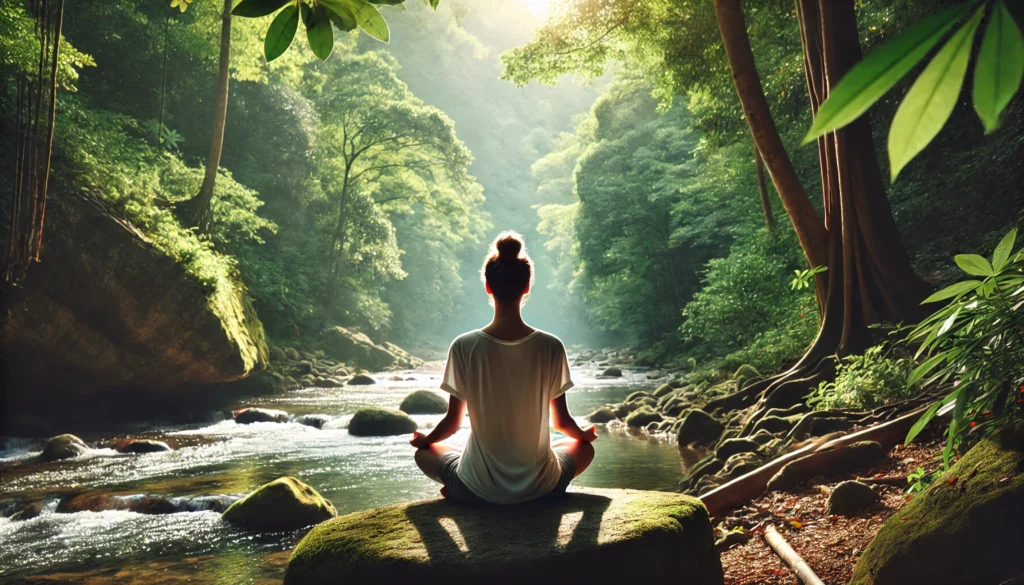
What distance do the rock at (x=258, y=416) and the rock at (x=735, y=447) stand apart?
955 cm

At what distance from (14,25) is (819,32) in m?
10.7

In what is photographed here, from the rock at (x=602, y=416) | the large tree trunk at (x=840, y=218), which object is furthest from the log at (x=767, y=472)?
the rock at (x=602, y=416)

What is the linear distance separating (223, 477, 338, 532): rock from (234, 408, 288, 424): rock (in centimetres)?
748

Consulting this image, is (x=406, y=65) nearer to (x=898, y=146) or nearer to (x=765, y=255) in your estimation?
(x=765, y=255)

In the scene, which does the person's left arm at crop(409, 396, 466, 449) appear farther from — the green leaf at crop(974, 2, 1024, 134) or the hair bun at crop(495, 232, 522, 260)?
the green leaf at crop(974, 2, 1024, 134)

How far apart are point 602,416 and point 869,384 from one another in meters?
7.01

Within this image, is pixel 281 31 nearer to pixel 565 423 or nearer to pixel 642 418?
pixel 565 423

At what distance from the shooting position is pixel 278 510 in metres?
6.84

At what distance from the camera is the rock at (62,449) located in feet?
33.2

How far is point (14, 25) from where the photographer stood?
33.0 feet

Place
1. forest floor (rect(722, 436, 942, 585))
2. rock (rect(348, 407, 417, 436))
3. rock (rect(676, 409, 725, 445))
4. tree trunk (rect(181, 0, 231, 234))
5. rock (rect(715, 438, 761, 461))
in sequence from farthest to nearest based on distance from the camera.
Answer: tree trunk (rect(181, 0, 231, 234)) → rock (rect(348, 407, 417, 436)) → rock (rect(676, 409, 725, 445)) → rock (rect(715, 438, 761, 461)) → forest floor (rect(722, 436, 942, 585))

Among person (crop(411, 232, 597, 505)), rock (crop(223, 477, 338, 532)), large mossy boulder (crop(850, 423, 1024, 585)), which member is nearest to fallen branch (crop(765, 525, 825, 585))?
large mossy boulder (crop(850, 423, 1024, 585))

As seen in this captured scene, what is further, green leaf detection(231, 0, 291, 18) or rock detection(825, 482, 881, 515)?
rock detection(825, 482, 881, 515)

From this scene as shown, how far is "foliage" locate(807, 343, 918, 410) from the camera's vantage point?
6645mm
